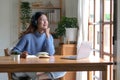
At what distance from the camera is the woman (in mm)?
3349

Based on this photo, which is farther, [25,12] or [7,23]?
[7,23]

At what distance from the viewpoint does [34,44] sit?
351 cm

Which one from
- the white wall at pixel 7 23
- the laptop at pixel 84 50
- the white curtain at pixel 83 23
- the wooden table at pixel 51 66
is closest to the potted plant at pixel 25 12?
the white wall at pixel 7 23

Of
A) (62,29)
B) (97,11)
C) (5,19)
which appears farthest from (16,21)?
(97,11)

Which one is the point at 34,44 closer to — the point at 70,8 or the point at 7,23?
the point at 70,8

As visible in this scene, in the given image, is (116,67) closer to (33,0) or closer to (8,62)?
(8,62)

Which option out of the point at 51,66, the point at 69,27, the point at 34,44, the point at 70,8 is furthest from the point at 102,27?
the point at 70,8

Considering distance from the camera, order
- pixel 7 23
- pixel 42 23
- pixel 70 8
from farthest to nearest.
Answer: pixel 7 23 < pixel 70 8 < pixel 42 23

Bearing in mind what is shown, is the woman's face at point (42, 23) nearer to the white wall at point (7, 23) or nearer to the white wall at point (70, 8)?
the white wall at point (70, 8)

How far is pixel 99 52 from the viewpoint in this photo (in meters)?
4.11

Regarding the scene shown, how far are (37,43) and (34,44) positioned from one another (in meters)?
0.04

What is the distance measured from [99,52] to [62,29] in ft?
3.80

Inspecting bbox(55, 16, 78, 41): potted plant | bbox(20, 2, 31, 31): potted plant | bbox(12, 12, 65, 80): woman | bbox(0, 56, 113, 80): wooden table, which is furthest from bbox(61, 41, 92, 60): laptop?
bbox(20, 2, 31, 31): potted plant

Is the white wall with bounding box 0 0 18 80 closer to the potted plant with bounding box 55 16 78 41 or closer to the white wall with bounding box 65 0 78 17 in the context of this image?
the white wall with bounding box 65 0 78 17
